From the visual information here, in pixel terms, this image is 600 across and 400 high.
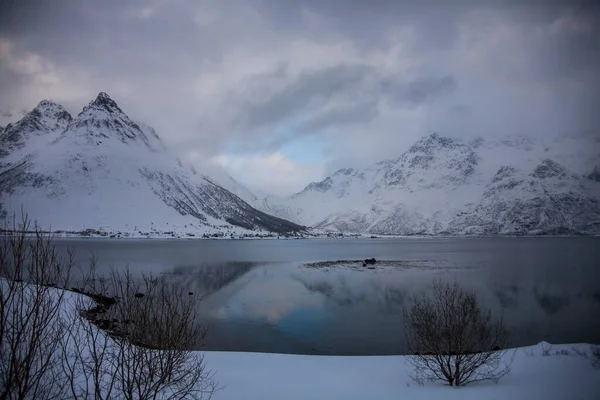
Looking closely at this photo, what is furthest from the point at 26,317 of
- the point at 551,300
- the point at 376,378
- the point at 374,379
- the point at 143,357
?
the point at 551,300

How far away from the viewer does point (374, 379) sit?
640 inches

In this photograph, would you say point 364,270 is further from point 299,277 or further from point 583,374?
point 583,374

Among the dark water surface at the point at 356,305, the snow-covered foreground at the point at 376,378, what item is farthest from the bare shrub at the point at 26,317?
the dark water surface at the point at 356,305

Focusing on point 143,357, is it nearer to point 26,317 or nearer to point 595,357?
point 26,317

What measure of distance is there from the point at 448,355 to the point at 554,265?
80923 millimetres

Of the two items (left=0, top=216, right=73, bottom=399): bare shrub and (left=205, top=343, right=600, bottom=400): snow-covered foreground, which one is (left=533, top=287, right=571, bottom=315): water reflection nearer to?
(left=205, top=343, right=600, bottom=400): snow-covered foreground

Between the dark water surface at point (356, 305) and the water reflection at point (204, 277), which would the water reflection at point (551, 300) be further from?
the water reflection at point (204, 277)

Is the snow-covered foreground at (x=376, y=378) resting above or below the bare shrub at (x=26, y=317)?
below

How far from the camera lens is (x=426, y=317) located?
16047 mm

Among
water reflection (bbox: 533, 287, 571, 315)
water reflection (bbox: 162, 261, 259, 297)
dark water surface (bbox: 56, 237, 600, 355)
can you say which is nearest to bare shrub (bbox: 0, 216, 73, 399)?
dark water surface (bbox: 56, 237, 600, 355)

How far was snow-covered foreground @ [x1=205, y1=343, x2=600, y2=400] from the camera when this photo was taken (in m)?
12.6

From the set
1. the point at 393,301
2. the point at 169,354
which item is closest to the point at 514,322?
the point at 393,301

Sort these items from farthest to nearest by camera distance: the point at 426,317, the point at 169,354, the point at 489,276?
the point at 489,276
the point at 426,317
the point at 169,354

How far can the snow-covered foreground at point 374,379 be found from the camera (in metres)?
12.6
